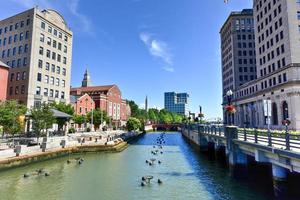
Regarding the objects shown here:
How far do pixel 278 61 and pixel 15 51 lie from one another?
203 ft

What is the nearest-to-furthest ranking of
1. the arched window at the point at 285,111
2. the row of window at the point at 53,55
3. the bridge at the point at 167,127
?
the arched window at the point at 285,111 → the row of window at the point at 53,55 → the bridge at the point at 167,127

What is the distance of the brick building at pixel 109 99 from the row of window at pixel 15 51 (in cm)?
3729

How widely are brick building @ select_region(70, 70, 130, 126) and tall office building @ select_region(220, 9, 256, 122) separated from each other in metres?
50.3

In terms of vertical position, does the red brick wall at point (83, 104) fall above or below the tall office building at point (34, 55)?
below

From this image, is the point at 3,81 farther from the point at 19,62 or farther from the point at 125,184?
the point at 125,184

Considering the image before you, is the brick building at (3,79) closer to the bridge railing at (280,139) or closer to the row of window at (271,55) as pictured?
the bridge railing at (280,139)

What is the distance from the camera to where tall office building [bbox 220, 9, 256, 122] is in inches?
3588

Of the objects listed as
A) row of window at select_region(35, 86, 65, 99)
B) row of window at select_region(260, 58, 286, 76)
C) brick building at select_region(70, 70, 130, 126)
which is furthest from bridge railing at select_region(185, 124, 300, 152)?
brick building at select_region(70, 70, 130, 126)

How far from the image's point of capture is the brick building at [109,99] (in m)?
96.9

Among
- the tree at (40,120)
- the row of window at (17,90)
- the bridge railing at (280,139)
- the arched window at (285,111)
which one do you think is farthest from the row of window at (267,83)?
the row of window at (17,90)

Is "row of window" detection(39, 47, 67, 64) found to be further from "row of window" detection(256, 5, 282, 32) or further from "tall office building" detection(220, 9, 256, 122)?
"tall office building" detection(220, 9, 256, 122)

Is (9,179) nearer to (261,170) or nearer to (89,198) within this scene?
(89,198)

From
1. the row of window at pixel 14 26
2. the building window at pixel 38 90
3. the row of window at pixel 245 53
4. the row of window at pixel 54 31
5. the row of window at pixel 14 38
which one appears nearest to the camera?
the building window at pixel 38 90

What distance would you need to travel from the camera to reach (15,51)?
58.6 m
